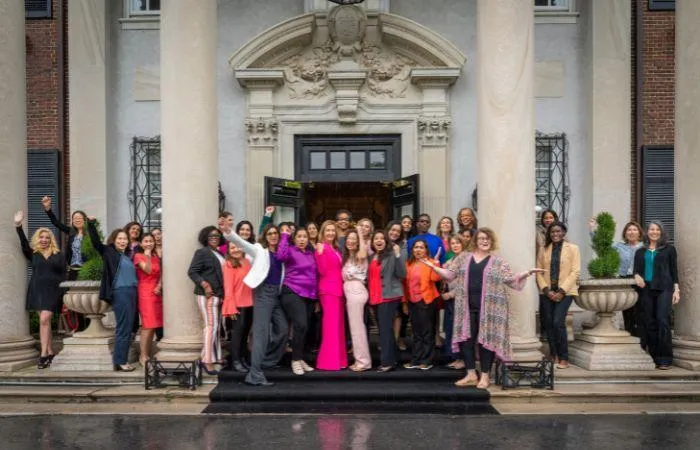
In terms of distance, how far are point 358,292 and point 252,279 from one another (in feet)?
4.61

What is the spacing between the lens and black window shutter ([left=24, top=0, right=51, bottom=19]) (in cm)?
1312

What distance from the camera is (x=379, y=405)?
764cm

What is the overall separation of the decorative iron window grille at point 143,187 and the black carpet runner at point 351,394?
18.6 ft

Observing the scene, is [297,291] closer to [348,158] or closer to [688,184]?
[348,158]

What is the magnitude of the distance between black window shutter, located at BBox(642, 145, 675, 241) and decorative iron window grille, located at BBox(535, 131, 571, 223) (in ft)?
4.69

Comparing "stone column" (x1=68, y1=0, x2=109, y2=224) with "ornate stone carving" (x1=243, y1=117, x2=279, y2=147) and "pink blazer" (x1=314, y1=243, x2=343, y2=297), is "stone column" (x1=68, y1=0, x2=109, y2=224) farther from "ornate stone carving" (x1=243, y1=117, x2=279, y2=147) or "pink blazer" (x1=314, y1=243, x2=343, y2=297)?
"pink blazer" (x1=314, y1=243, x2=343, y2=297)

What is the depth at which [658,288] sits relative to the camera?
350 inches

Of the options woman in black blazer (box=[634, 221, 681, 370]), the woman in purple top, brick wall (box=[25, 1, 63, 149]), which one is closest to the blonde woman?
the woman in purple top

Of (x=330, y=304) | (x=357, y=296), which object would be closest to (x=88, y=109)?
(x=330, y=304)

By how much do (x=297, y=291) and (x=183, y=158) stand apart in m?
2.31

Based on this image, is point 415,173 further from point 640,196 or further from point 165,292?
point 165,292

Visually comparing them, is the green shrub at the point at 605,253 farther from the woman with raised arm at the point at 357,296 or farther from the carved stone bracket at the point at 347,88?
the carved stone bracket at the point at 347,88

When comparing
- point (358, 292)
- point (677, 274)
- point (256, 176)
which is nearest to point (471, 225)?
point (358, 292)

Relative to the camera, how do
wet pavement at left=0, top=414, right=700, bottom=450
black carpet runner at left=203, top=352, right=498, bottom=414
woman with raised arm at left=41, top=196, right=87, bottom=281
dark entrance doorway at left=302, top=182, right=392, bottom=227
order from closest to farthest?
wet pavement at left=0, top=414, right=700, bottom=450, black carpet runner at left=203, top=352, right=498, bottom=414, woman with raised arm at left=41, top=196, right=87, bottom=281, dark entrance doorway at left=302, top=182, right=392, bottom=227
